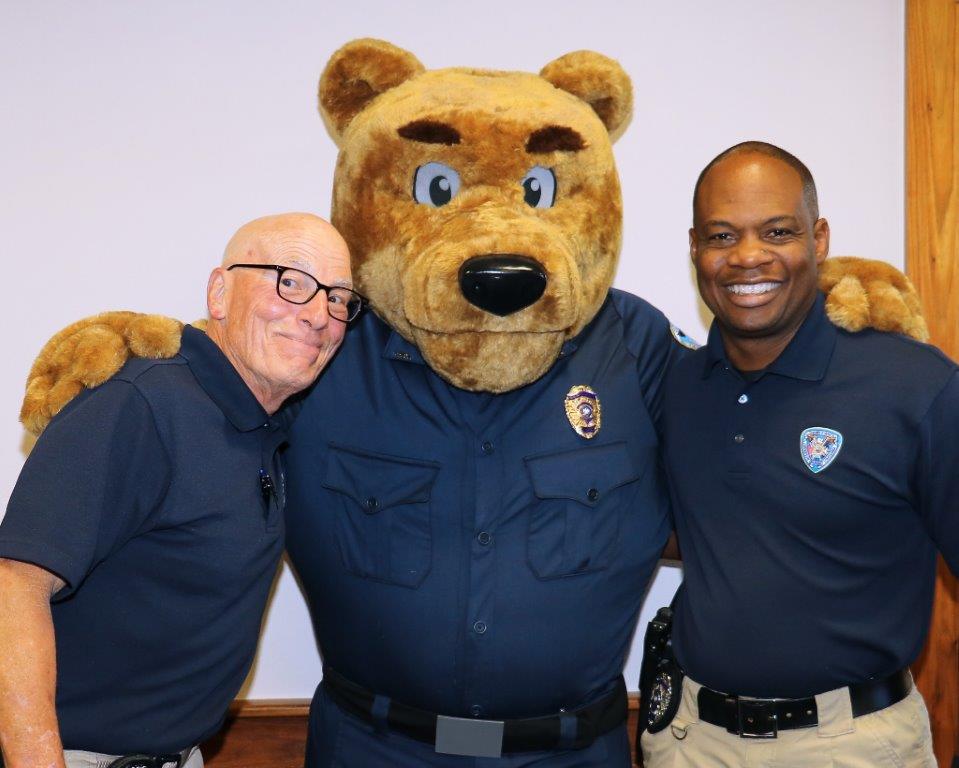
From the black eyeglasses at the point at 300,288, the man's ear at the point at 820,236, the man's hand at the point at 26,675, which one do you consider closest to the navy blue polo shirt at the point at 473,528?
Result: the black eyeglasses at the point at 300,288

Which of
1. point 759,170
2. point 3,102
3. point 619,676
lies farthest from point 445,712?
point 3,102

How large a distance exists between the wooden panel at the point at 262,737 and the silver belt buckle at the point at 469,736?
0.66 m

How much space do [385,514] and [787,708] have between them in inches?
32.0

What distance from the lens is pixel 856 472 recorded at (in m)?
1.81

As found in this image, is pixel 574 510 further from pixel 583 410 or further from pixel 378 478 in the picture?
pixel 378 478

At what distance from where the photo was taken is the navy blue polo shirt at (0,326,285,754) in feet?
4.96

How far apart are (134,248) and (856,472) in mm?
1672

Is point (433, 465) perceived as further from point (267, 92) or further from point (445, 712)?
point (267, 92)

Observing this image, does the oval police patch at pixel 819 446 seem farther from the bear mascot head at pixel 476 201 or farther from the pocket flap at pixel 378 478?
the pocket flap at pixel 378 478

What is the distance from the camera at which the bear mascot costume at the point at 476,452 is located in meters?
1.93

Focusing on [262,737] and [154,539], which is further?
[262,737]

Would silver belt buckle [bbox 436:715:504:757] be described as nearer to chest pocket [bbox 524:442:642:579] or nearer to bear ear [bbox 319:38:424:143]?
chest pocket [bbox 524:442:642:579]

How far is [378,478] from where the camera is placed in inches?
79.1

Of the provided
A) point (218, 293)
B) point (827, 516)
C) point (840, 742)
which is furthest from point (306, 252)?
point (840, 742)
